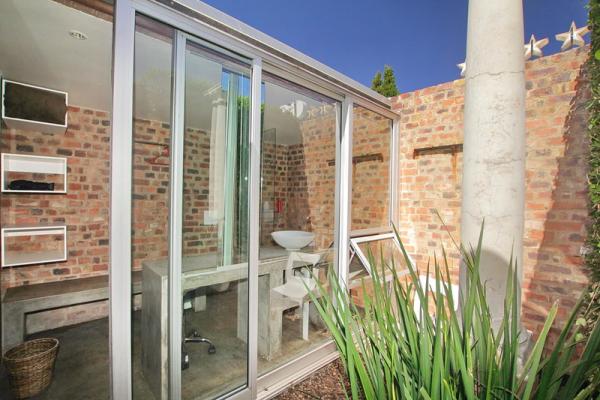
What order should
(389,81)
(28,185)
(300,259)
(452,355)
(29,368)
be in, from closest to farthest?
(452,355) → (29,368) → (300,259) → (28,185) → (389,81)

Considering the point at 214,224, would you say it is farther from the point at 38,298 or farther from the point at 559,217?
the point at 559,217

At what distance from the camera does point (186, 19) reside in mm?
1638

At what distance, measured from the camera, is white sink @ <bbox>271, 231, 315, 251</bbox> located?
9.36 feet

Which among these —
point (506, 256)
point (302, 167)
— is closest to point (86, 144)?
point (302, 167)

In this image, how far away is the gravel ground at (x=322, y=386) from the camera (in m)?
2.05

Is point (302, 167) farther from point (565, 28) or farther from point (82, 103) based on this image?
point (565, 28)

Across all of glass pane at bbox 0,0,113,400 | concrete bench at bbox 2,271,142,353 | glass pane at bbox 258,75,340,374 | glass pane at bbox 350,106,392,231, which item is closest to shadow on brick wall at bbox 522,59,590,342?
glass pane at bbox 350,106,392,231

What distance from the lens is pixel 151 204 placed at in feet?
5.14

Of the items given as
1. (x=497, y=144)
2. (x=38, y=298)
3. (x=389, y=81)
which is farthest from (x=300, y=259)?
(x=389, y=81)

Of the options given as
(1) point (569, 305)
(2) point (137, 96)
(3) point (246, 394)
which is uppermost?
(2) point (137, 96)

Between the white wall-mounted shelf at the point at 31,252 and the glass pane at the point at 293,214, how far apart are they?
103 inches

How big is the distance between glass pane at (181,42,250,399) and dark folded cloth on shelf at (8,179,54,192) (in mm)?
2791

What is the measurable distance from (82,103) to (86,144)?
0.49 m

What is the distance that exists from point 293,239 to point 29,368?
2.23m
